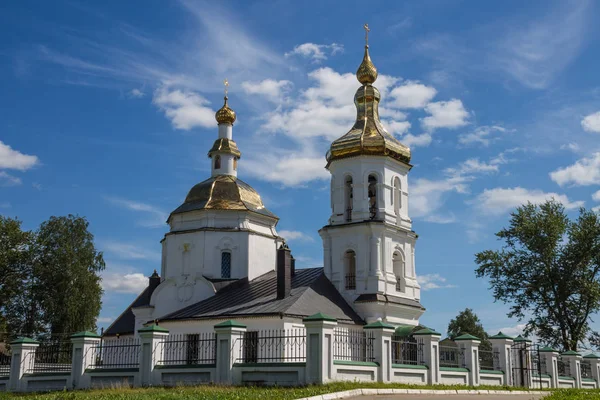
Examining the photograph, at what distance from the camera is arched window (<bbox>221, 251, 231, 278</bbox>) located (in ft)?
93.8

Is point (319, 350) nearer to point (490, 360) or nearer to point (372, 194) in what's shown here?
point (490, 360)

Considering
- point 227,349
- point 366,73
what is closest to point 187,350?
point 227,349

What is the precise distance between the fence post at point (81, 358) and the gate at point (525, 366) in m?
13.0

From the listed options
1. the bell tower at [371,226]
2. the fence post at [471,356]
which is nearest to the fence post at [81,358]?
the bell tower at [371,226]

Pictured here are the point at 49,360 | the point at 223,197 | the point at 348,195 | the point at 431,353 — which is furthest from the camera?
the point at 223,197

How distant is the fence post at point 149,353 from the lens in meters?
18.0

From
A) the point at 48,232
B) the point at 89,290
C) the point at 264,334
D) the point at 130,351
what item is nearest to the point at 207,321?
the point at 264,334

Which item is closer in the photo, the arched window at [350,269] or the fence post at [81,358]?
the fence post at [81,358]

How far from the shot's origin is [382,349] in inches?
690

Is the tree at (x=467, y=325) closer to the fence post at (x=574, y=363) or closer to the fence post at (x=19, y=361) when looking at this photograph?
the fence post at (x=574, y=363)

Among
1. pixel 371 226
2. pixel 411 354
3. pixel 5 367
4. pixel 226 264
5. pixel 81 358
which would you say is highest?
pixel 371 226

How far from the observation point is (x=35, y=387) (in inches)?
796

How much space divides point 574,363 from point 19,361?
1923cm

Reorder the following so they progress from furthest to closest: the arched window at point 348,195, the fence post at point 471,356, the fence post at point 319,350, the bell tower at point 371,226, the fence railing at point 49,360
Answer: the arched window at point 348,195 < the bell tower at point 371,226 < the fence railing at point 49,360 < the fence post at point 471,356 < the fence post at point 319,350
